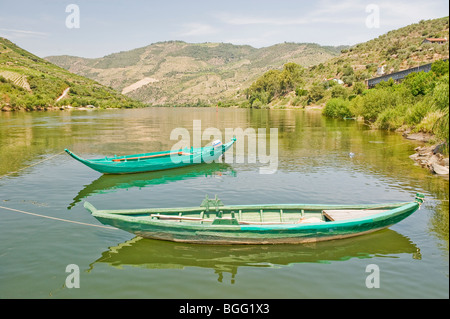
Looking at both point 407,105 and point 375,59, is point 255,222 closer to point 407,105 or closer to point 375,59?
point 407,105

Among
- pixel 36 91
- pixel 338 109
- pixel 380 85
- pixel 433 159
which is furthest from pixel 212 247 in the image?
pixel 36 91

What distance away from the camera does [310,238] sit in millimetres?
13641

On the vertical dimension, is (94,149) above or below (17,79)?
below

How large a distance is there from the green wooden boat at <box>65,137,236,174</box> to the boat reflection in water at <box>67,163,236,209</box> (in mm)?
386

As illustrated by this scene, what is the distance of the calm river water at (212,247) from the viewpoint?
36.9 ft

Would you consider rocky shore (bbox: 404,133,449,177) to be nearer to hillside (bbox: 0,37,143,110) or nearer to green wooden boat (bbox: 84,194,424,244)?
green wooden boat (bbox: 84,194,424,244)

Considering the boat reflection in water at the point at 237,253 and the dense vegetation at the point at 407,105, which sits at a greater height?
the dense vegetation at the point at 407,105

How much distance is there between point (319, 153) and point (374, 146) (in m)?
6.65

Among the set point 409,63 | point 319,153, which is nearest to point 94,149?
point 319,153

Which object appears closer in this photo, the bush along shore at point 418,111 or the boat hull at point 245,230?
the boat hull at point 245,230

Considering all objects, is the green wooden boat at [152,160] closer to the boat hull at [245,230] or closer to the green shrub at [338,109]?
the boat hull at [245,230]

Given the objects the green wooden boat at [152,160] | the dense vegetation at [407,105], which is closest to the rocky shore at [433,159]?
the dense vegetation at [407,105]

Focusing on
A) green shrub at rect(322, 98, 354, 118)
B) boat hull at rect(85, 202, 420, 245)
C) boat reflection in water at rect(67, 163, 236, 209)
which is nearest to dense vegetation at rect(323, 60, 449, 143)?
green shrub at rect(322, 98, 354, 118)
